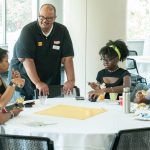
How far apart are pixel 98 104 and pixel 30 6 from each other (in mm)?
5356

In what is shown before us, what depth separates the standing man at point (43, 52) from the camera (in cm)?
369

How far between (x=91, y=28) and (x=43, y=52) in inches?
47.9

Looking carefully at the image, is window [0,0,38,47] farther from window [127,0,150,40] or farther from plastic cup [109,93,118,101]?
plastic cup [109,93,118,101]

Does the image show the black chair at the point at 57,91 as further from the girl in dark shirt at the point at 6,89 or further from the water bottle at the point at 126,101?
the water bottle at the point at 126,101

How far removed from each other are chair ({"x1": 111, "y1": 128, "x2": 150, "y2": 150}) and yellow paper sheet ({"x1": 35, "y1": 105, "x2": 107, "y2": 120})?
625mm

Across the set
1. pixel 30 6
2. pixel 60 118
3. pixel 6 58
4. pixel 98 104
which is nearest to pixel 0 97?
pixel 6 58

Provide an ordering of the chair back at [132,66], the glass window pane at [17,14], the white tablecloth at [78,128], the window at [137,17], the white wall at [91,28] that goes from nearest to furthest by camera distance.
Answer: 1. the white tablecloth at [78,128]
2. the white wall at [91,28]
3. the chair back at [132,66]
4. the glass window pane at [17,14]
5. the window at [137,17]

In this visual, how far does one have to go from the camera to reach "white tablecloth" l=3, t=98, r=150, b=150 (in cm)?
221

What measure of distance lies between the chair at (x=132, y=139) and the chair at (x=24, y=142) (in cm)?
39

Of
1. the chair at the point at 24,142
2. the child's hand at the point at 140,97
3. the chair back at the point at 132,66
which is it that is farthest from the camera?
the chair back at the point at 132,66

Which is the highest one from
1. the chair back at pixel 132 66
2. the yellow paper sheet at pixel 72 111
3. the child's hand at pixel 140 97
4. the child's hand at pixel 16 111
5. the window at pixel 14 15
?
the window at pixel 14 15

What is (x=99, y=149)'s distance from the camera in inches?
87.7

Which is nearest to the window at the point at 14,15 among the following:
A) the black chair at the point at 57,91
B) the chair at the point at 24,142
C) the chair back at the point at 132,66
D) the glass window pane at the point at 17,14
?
the glass window pane at the point at 17,14

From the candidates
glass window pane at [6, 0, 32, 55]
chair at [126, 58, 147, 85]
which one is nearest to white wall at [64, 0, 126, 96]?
chair at [126, 58, 147, 85]
